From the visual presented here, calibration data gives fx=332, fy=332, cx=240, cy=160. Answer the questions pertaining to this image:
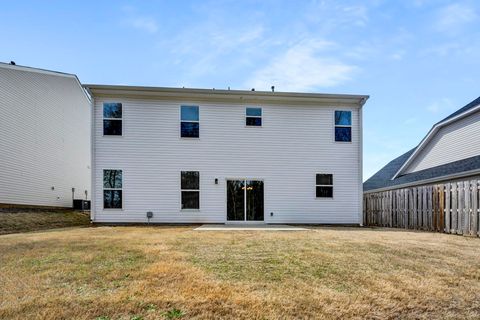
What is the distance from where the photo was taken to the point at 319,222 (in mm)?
13586

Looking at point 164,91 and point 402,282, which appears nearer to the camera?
point 402,282

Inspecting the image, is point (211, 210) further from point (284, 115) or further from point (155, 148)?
point (284, 115)

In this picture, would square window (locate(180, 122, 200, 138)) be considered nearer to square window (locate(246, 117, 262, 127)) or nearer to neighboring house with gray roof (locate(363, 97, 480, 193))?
square window (locate(246, 117, 262, 127))

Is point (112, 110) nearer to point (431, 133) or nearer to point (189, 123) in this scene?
point (189, 123)

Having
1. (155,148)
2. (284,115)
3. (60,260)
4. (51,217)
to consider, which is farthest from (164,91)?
(60,260)

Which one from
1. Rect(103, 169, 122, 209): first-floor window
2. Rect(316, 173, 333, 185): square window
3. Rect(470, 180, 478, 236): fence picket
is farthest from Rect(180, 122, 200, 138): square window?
Rect(470, 180, 478, 236): fence picket

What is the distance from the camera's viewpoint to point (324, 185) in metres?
13.7

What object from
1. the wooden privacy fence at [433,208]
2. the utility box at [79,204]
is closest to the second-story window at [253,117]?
the wooden privacy fence at [433,208]

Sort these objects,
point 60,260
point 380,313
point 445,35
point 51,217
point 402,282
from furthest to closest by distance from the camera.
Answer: point 51,217, point 445,35, point 60,260, point 402,282, point 380,313

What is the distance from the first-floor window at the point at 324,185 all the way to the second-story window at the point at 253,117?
130 inches

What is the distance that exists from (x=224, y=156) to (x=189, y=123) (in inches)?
77.0

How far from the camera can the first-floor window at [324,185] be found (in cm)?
1371

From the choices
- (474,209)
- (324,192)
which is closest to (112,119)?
(324,192)

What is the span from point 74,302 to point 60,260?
2.15 m
